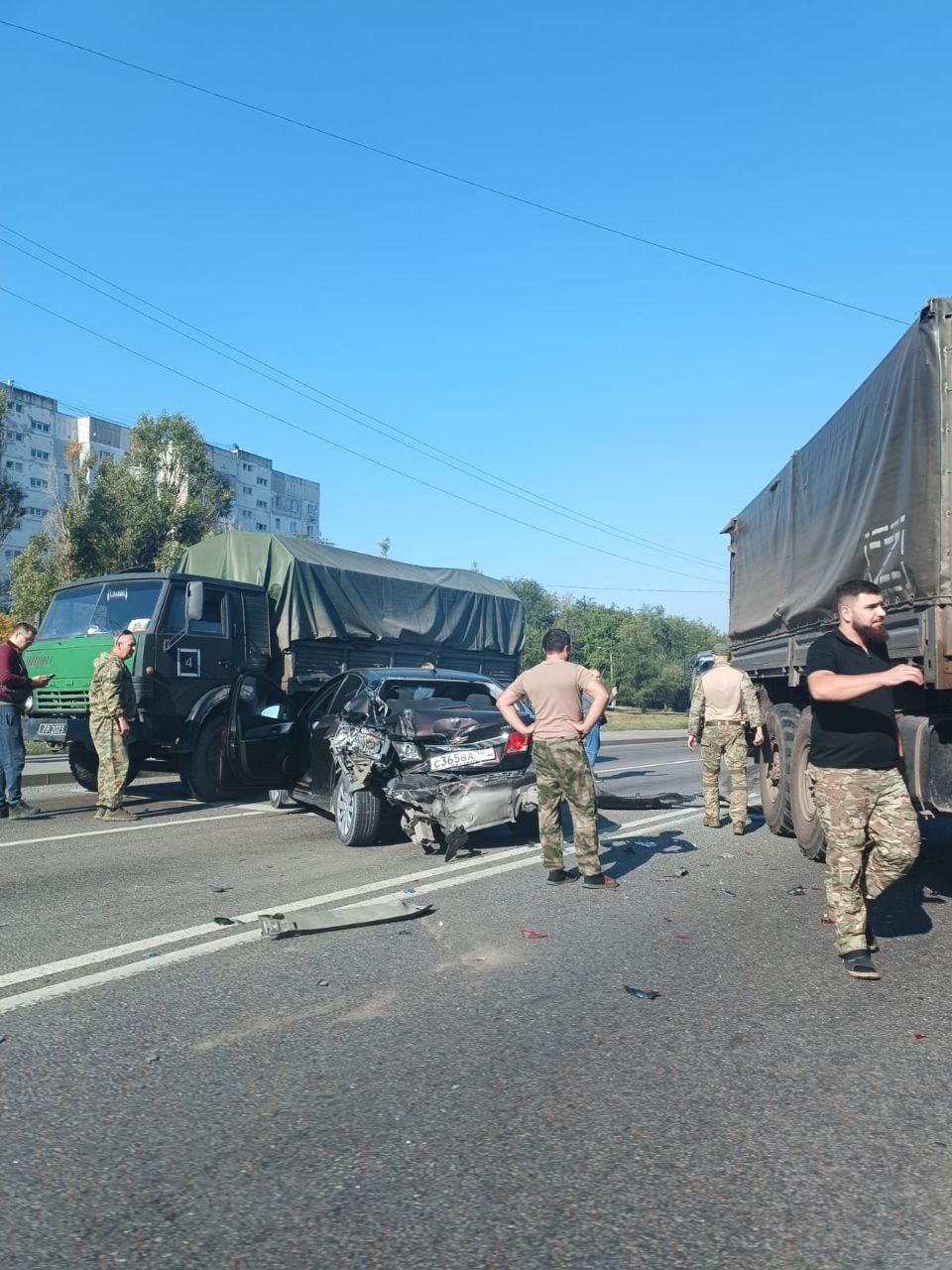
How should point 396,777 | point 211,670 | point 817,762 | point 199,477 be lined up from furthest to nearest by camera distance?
point 199,477, point 211,670, point 396,777, point 817,762

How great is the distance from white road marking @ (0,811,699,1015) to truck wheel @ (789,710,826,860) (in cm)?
228

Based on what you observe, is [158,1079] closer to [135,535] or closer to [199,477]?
[135,535]

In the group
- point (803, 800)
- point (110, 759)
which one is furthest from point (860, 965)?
point (110, 759)

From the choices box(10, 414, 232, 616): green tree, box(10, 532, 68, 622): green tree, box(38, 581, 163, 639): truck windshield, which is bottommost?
box(38, 581, 163, 639): truck windshield

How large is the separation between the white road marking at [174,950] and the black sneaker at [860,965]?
9.50 feet

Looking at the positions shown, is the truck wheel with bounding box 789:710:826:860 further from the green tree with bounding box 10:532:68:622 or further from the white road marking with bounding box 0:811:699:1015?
the green tree with bounding box 10:532:68:622

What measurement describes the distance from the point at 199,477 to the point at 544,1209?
44.9 metres

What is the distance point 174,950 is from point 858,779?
357 centimetres

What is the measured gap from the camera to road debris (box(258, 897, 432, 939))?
6.01 m

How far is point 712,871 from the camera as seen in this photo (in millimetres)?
8195

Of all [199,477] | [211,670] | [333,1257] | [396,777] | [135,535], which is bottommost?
[333,1257]

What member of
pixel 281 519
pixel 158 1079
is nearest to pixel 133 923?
pixel 158 1079

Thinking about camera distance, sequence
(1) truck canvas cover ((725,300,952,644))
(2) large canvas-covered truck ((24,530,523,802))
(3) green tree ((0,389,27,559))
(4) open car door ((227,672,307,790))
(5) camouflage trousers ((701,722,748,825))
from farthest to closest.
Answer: (3) green tree ((0,389,27,559)) < (2) large canvas-covered truck ((24,530,523,802)) < (4) open car door ((227,672,307,790)) < (5) camouflage trousers ((701,722,748,825)) < (1) truck canvas cover ((725,300,952,644))

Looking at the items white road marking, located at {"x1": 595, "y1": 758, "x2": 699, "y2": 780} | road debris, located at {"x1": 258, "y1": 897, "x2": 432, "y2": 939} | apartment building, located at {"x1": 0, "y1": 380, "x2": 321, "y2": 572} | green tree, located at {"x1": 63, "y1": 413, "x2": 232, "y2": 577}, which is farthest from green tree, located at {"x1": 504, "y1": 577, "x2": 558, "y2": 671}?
road debris, located at {"x1": 258, "y1": 897, "x2": 432, "y2": 939}
